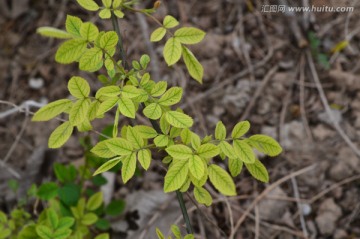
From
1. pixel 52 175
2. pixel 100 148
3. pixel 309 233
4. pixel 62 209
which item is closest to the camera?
pixel 100 148

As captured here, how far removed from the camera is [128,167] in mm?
1165

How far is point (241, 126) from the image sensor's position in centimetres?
124

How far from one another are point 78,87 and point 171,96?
0.86 ft

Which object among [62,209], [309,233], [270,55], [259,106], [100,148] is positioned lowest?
[309,233]

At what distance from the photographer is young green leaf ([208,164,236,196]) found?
115cm

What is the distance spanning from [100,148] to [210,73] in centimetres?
138

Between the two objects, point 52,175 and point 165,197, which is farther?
point 52,175

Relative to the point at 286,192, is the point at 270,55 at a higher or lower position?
higher

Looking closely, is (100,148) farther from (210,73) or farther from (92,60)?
(210,73)

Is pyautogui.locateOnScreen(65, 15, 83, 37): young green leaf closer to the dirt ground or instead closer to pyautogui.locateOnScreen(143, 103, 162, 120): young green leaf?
pyautogui.locateOnScreen(143, 103, 162, 120): young green leaf

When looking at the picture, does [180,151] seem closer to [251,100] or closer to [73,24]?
[73,24]

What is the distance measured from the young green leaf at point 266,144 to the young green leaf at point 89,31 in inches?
21.2

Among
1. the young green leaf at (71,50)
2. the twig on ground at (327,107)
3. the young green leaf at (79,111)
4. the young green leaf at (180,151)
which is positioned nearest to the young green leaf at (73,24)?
the young green leaf at (71,50)

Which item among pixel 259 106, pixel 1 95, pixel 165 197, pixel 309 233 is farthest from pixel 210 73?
pixel 1 95
